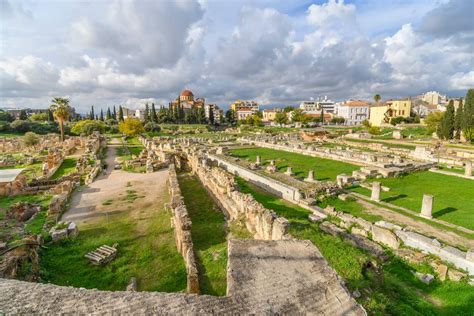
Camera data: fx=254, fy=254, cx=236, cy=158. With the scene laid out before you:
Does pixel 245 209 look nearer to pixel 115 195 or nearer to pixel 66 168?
pixel 115 195

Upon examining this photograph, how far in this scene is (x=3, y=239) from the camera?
33.9ft

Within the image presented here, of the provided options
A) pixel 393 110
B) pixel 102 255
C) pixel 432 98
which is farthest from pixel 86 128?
pixel 432 98

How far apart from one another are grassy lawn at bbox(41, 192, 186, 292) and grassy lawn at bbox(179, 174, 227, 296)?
30.5 inches

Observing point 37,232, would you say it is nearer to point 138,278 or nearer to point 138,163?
point 138,278

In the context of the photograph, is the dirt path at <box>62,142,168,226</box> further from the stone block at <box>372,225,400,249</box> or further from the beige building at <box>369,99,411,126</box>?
the beige building at <box>369,99,411,126</box>

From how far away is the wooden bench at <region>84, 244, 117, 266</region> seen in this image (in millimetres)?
8977

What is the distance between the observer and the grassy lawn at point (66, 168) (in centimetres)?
2333

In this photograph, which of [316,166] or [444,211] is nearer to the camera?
[444,211]

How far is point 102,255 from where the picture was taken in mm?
9242

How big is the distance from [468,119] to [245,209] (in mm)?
43448

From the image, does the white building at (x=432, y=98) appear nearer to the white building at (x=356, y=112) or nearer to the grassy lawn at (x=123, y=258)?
the white building at (x=356, y=112)

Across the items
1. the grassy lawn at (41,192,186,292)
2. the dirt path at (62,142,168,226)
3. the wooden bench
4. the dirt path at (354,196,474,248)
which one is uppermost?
the dirt path at (354,196,474,248)

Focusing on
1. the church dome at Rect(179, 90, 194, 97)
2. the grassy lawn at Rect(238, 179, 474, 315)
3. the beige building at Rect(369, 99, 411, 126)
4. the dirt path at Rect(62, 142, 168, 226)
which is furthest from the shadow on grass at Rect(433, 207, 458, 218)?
the church dome at Rect(179, 90, 194, 97)

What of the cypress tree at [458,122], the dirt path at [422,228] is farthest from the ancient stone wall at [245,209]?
the cypress tree at [458,122]
